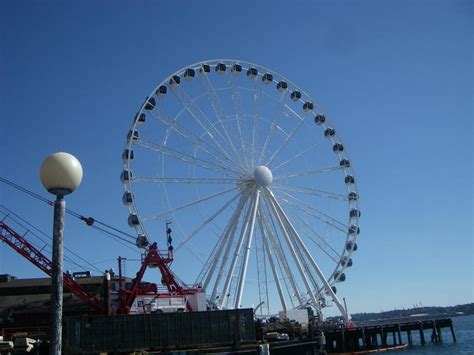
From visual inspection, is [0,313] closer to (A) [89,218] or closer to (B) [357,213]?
(A) [89,218]

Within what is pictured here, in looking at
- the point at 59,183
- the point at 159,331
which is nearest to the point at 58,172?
the point at 59,183

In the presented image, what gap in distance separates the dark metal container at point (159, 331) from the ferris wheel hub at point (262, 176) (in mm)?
14696

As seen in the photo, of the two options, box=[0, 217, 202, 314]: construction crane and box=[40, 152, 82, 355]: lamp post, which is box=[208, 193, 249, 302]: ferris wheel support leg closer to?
box=[0, 217, 202, 314]: construction crane

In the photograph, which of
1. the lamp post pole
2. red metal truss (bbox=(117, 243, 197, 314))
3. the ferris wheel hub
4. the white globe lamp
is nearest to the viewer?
the lamp post pole

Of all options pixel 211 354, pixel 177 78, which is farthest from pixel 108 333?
pixel 177 78

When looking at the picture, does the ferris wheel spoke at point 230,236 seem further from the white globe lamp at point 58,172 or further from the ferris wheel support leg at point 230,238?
the white globe lamp at point 58,172

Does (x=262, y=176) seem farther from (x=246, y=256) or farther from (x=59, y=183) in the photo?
(x=59, y=183)

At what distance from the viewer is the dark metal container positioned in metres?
27.9

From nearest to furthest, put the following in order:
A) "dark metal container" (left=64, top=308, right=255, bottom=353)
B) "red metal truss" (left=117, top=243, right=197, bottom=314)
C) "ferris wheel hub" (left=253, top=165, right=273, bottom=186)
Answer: "dark metal container" (left=64, top=308, right=255, bottom=353) → "red metal truss" (left=117, top=243, right=197, bottom=314) → "ferris wheel hub" (left=253, top=165, right=273, bottom=186)

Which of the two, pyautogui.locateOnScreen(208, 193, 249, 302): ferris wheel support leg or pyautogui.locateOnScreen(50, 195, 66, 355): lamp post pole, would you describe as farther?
pyautogui.locateOnScreen(208, 193, 249, 302): ferris wheel support leg

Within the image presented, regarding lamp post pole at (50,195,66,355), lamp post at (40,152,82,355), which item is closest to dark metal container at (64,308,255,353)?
lamp post pole at (50,195,66,355)

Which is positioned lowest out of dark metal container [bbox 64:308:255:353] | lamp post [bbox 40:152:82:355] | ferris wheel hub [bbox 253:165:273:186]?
dark metal container [bbox 64:308:255:353]

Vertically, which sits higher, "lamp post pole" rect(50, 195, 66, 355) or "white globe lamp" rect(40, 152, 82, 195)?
"white globe lamp" rect(40, 152, 82, 195)

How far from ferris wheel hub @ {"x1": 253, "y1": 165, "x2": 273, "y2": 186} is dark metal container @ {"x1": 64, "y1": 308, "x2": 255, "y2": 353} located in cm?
1470
